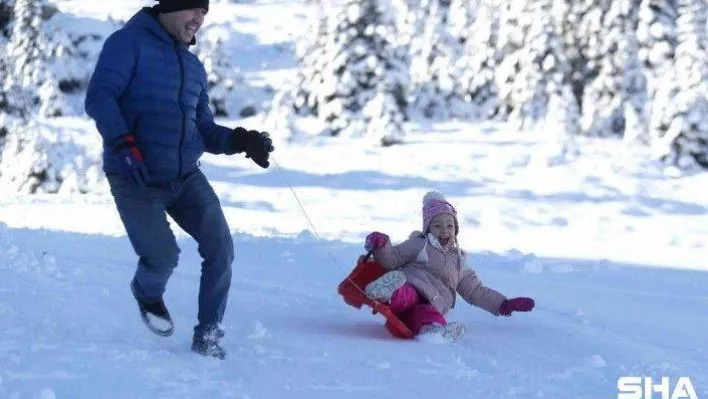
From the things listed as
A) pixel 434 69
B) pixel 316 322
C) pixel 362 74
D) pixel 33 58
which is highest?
pixel 316 322

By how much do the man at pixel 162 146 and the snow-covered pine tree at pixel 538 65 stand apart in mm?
35583

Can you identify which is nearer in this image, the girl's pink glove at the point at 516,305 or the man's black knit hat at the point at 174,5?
the man's black knit hat at the point at 174,5

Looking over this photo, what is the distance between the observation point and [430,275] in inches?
248

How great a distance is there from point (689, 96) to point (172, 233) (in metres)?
30.0

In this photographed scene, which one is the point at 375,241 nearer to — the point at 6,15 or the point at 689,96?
the point at 689,96

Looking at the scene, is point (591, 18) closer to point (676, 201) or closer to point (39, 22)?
point (676, 201)

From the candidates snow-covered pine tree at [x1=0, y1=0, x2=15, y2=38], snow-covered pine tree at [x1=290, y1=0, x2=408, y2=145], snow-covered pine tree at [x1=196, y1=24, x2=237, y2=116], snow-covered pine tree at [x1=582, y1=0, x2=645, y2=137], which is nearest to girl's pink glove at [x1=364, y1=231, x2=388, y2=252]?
snow-covered pine tree at [x1=290, y1=0, x2=408, y2=145]

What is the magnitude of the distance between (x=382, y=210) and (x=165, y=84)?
19684 millimetres

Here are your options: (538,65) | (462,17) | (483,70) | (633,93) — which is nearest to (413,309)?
(633,93)

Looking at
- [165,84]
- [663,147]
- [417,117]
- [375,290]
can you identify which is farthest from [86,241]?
[417,117]

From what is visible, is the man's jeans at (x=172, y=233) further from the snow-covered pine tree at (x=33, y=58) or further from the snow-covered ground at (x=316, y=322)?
the snow-covered pine tree at (x=33, y=58)

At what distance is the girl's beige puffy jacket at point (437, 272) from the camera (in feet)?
20.6

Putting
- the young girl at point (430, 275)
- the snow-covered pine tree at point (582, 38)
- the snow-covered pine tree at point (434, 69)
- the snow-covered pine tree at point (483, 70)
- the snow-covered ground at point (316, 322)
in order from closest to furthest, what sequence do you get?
the snow-covered ground at point (316, 322) → the young girl at point (430, 275) → the snow-covered pine tree at point (582, 38) → the snow-covered pine tree at point (434, 69) → the snow-covered pine tree at point (483, 70)

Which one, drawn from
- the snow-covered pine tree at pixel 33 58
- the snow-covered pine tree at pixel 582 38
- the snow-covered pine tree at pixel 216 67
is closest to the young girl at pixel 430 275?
the snow-covered pine tree at pixel 33 58
